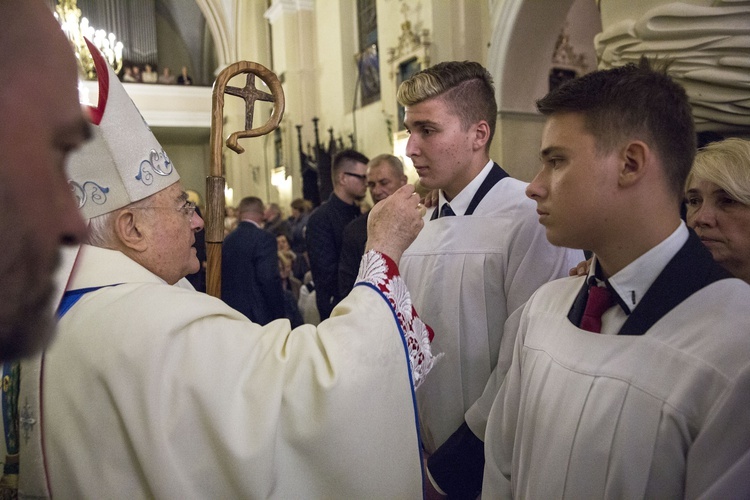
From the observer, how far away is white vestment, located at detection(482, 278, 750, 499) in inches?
41.9

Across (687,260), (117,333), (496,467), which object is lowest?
(496,467)

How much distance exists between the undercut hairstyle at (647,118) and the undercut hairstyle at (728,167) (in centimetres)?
60

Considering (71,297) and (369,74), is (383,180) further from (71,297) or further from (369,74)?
(369,74)

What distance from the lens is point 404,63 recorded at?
9.26 m

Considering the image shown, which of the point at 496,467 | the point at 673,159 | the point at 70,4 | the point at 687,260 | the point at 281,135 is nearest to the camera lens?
the point at 687,260

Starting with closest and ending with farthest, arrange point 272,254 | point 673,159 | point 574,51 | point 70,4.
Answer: point 673,159 < point 272,254 < point 574,51 < point 70,4

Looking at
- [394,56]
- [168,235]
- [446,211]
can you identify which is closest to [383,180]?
[446,211]

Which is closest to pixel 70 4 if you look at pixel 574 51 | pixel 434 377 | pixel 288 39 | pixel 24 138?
pixel 288 39

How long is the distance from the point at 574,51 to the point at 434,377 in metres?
8.40

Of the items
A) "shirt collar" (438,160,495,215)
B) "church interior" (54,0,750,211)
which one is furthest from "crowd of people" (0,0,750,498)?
"church interior" (54,0,750,211)

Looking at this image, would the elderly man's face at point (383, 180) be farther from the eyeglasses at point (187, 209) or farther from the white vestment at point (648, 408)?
the white vestment at point (648, 408)

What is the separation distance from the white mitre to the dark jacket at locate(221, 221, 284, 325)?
3.11 m

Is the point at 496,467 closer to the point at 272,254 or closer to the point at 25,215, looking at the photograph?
the point at 25,215

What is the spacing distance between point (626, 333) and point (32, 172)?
3.60 ft
